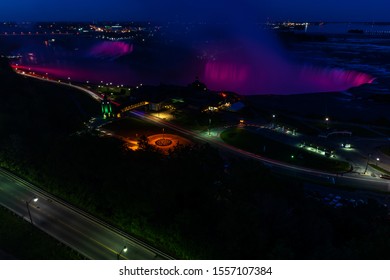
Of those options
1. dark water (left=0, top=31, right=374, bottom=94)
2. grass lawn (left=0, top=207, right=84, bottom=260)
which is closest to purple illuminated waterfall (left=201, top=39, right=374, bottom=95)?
dark water (left=0, top=31, right=374, bottom=94)

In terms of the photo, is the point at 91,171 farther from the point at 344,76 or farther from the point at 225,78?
the point at 344,76

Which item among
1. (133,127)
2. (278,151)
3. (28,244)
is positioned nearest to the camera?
(28,244)

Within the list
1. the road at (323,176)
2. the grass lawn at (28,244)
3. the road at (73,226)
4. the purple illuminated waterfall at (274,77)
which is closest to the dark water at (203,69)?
the purple illuminated waterfall at (274,77)

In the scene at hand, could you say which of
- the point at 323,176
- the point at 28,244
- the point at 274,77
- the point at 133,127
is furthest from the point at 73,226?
the point at 274,77

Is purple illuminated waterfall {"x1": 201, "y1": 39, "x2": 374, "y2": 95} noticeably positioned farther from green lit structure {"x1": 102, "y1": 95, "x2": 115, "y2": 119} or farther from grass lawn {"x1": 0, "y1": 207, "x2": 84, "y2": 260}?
grass lawn {"x1": 0, "y1": 207, "x2": 84, "y2": 260}

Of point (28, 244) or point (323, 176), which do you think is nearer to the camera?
point (28, 244)

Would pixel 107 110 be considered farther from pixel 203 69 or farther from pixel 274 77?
pixel 203 69
